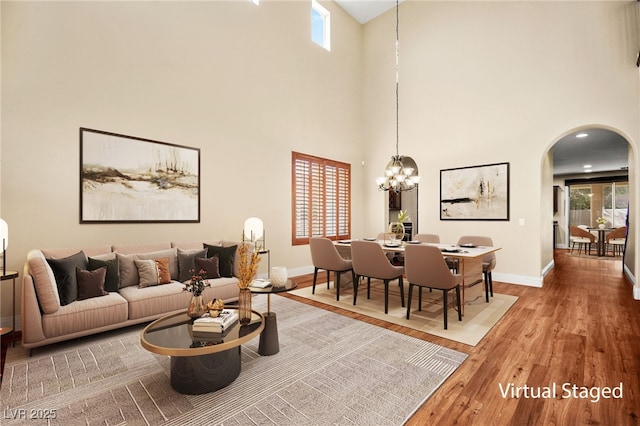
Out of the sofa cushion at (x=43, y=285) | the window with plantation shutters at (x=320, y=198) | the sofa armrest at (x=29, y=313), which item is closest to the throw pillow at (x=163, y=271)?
the sofa cushion at (x=43, y=285)

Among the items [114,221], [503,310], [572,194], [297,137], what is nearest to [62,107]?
[114,221]

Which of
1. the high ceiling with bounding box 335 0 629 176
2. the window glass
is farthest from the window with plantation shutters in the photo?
the high ceiling with bounding box 335 0 629 176

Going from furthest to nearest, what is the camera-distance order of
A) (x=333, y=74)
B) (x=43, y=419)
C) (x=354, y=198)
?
(x=354, y=198)
(x=333, y=74)
(x=43, y=419)

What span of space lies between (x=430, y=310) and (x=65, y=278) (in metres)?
4.11

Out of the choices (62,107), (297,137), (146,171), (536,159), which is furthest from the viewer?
(297,137)

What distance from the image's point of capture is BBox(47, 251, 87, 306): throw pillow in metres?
2.92

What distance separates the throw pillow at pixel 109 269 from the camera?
3290 millimetres

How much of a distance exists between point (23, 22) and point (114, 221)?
238 cm

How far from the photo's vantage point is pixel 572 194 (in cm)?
1180

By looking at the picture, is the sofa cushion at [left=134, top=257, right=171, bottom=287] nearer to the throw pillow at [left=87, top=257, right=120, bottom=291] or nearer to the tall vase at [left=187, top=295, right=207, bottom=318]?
the throw pillow at [left=87, top=257, right=120, bottom=291]

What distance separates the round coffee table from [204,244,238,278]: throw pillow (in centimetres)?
188

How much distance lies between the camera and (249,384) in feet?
7.28

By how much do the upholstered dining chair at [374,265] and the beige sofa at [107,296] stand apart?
5.56ft

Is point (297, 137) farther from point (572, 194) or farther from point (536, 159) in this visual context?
point (572, 194)
